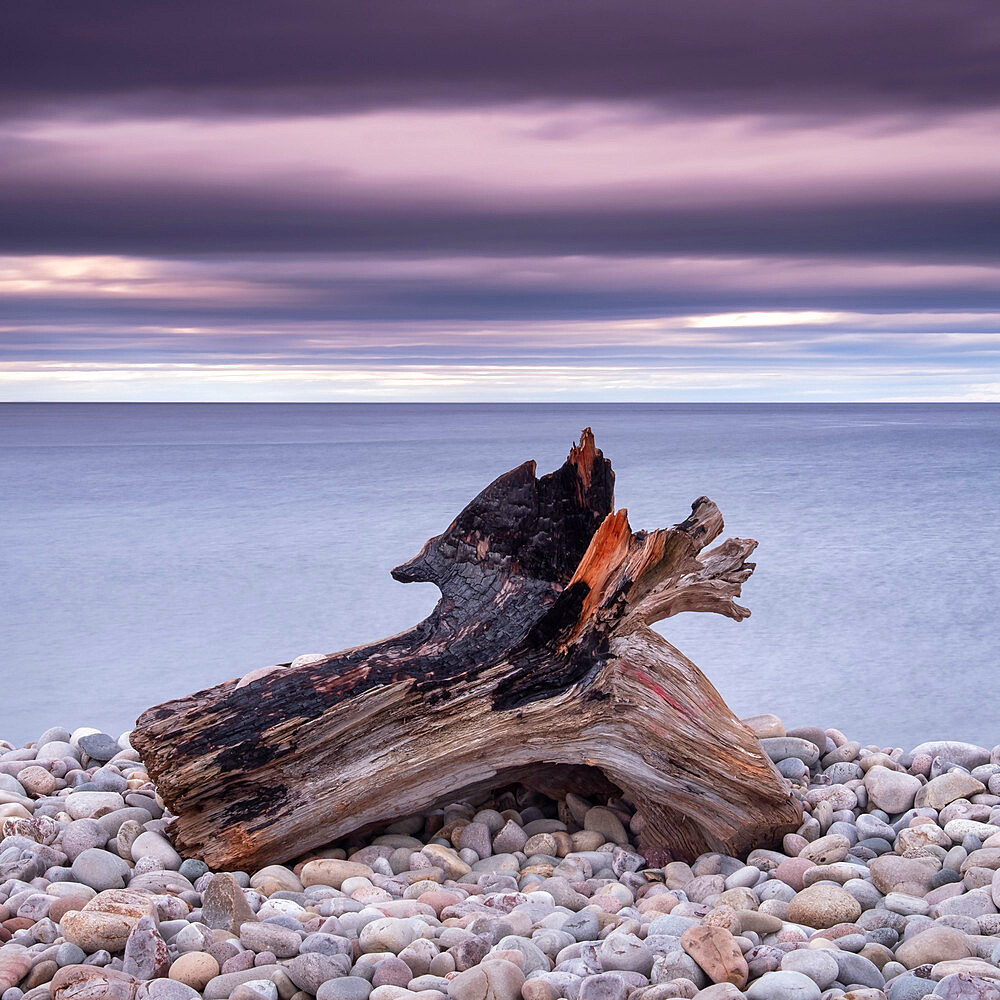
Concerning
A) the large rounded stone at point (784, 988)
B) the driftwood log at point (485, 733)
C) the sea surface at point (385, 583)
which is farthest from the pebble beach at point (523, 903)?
the sea surface at point (385, 583)

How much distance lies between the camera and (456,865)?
10.7ft

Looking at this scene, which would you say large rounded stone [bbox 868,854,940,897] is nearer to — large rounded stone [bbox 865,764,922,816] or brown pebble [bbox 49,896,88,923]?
large rounded stone [bbox 865,764,922,816]

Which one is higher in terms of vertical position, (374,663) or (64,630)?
(374,663)

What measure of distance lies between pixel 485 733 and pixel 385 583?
6.80 meters

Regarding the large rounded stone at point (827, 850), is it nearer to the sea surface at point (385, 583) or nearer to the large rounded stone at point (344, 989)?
the large rounded stone at point (344, 989)

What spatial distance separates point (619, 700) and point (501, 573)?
70 cm

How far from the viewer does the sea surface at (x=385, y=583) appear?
6711mm

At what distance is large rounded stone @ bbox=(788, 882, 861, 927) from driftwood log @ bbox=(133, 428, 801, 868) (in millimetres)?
505

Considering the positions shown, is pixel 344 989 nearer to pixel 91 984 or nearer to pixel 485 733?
pixel 91 984

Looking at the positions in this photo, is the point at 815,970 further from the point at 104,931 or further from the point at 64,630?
the point at 64,630

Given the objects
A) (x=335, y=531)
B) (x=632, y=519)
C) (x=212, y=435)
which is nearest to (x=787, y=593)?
(x=632, y=519)

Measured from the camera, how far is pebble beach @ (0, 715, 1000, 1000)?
2.39m

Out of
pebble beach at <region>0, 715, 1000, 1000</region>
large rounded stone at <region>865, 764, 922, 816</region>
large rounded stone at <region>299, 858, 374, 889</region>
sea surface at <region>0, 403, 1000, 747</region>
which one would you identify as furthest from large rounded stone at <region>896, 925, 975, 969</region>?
sea surface at <region>0, 403, 1000, 747</region>

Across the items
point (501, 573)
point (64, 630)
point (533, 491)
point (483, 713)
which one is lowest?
point (64, 630)
